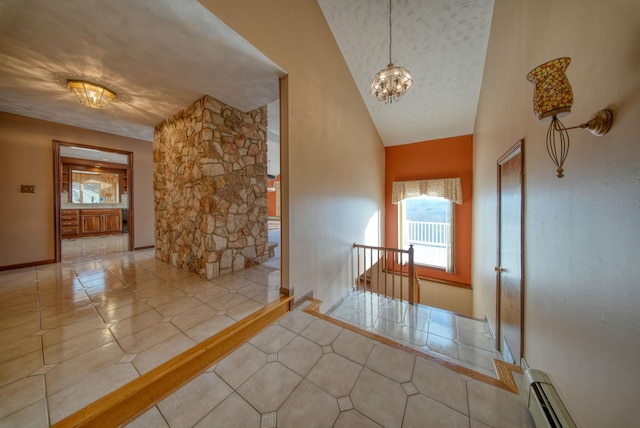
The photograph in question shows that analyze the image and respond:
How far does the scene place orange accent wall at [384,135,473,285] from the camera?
173 inches

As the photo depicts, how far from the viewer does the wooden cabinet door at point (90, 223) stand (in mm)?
5830

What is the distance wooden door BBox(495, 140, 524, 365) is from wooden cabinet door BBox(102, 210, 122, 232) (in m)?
9.37

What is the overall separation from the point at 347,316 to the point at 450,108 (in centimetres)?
409

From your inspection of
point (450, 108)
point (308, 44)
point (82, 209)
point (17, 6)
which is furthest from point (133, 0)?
point (82, 209)

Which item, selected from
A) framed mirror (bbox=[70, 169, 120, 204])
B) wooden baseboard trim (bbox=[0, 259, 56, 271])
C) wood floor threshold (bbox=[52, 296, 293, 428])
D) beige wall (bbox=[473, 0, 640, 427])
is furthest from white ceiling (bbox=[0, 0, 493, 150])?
framed mirror (bbox=[70, 169, 120, 204])

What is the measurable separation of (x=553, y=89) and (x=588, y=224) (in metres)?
0.60

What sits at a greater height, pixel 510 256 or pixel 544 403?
pixel 510 256

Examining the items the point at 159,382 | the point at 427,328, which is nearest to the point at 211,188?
the point at 159,382

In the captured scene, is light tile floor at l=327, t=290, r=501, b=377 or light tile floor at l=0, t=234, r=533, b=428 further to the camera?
light tile floor at l=327, t=290, r=501, b=377

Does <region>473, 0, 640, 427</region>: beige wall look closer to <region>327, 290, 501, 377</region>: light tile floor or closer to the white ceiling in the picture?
<region>327, 290, 501, 377</region>: light tile floor

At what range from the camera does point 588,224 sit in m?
0.89

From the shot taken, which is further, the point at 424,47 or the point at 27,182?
the point at 27,182

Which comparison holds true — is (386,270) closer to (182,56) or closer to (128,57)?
(182,56)

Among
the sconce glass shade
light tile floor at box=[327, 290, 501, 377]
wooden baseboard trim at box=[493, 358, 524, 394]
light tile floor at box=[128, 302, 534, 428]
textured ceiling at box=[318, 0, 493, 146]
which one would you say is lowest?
light tile floor at box=[327, 290, 501, 377]
